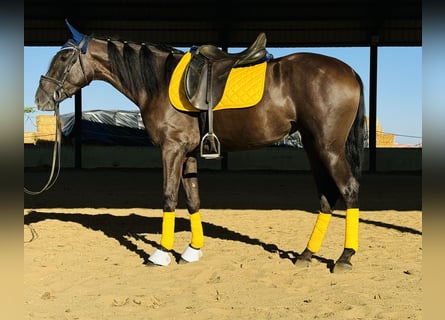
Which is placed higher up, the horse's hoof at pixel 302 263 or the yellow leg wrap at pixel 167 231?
the yellow leg wrap at pixel 167 231

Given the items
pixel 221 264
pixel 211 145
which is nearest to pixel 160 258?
pixel 221 264

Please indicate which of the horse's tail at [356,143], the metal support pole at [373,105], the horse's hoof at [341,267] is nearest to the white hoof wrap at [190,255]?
the horse's hoof at [341,267]

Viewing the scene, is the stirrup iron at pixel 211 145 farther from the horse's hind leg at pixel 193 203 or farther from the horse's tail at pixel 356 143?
the horse's tail at pixel 356 143

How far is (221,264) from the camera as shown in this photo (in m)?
4.34

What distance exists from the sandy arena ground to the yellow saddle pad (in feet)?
4.83

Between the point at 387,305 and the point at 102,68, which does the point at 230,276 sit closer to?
the point at 387,305

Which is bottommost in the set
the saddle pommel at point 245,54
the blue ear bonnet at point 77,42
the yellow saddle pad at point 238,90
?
the yellow saddle pad at point 238,90

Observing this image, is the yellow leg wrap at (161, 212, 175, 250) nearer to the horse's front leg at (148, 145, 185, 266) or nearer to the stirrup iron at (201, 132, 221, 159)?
the horse's front leg at (148, 145, 185, 266)

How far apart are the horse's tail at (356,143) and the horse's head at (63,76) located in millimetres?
2585

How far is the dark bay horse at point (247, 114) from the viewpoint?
13.1 ft

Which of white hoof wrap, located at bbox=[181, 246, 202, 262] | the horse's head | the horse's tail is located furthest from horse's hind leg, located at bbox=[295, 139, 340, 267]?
the horse's head

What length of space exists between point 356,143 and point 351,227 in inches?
30.5

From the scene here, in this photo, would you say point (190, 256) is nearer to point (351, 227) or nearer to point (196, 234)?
point (196, 234)

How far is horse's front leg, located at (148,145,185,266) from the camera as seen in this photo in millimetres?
4246
